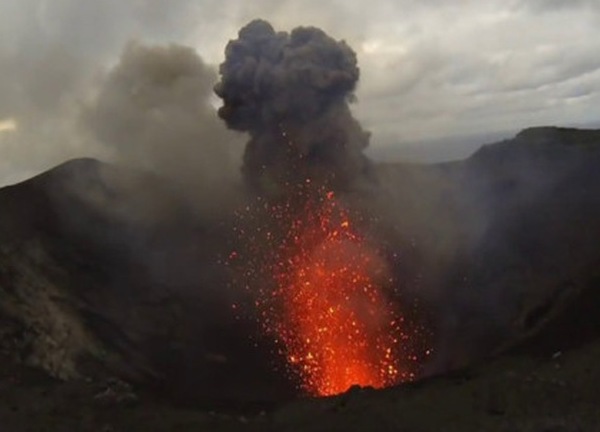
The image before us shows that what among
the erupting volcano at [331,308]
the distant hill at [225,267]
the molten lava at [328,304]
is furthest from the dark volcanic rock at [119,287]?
the erupting volcano at [331,308]

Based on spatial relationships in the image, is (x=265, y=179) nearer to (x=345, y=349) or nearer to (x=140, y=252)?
(x=140, y=252)

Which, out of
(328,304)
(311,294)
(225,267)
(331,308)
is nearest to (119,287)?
(225,267)

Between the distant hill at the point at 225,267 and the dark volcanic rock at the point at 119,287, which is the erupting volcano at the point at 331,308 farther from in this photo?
the dark volcanic rock at the point at 119,287

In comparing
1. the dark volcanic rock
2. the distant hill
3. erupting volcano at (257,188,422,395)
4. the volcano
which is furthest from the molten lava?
the dark volcanic rock

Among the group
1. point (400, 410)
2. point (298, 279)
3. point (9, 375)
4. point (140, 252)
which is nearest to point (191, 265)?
point (140, 252)

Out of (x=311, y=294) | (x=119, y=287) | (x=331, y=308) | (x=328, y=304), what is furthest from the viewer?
(x=311, y=294)

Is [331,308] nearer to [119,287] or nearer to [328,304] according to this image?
[328,304]

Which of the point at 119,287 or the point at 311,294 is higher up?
the point at 119,287
